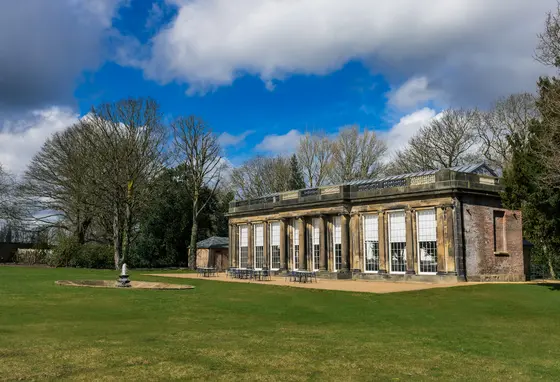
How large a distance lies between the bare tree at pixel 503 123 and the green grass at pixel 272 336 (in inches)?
929

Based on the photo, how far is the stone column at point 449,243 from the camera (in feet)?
92.5

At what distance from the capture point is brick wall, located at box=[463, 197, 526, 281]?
28.7m

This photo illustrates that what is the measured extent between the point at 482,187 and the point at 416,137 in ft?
69.5

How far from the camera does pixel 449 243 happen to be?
28.4m

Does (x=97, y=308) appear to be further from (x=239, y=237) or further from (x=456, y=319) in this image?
(x=239, y=237)

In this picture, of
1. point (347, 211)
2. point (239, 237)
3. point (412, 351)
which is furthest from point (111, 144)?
point (412, 351)

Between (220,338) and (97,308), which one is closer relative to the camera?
(220,338)

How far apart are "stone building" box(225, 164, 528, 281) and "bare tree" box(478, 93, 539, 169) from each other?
39.0 ft

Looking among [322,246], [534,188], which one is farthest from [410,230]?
[534,188]

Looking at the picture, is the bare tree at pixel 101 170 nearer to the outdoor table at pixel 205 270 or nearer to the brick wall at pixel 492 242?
the outdoor table at pixel 205 270

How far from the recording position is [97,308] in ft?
52.4

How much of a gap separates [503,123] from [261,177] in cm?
3101

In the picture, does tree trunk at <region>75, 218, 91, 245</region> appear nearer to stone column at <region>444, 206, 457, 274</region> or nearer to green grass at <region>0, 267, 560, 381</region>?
green grass at <region>0, 267, 560, 381</region>

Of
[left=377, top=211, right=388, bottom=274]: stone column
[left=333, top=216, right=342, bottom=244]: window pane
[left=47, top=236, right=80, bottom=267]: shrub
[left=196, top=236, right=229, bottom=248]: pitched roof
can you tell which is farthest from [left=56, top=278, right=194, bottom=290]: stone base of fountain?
[left=196, top=236, right=229, bottom=248]: pitched roof
